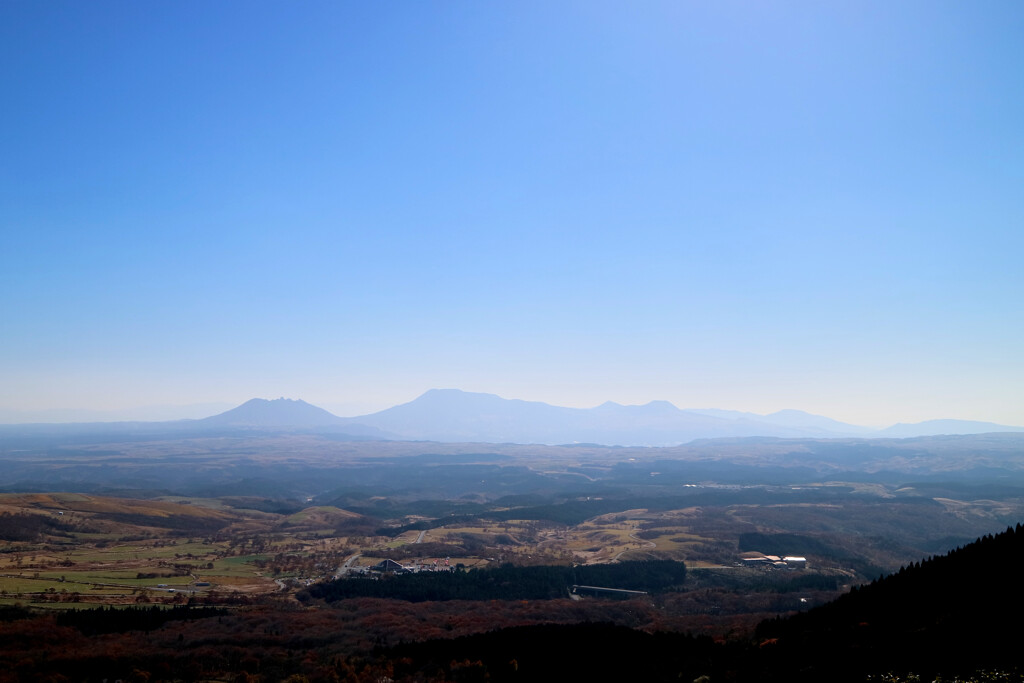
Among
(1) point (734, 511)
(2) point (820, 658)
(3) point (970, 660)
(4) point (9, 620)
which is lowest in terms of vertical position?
(1) point (734, 511)

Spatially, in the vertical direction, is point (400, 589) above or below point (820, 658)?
below

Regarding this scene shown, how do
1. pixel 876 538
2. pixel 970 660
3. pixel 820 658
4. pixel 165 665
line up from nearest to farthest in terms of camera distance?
1. pixel 970 660
2. pixel 820 658
3. pixel 165 665
4. pixel 876 538

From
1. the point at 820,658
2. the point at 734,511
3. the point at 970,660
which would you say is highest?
the point at 970,660

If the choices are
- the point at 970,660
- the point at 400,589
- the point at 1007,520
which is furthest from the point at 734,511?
the point at 970,660

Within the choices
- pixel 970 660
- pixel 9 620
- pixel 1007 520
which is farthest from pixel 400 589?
pixel 1007 520

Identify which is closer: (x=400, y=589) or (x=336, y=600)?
(x=336, y=600)

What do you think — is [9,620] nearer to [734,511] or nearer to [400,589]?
[400,589]

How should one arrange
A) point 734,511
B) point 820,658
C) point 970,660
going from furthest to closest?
point 734,511 → point 820,658 → point 970,660

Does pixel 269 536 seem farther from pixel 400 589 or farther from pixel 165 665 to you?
pixel 165 665

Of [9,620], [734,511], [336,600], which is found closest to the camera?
[9,620]
